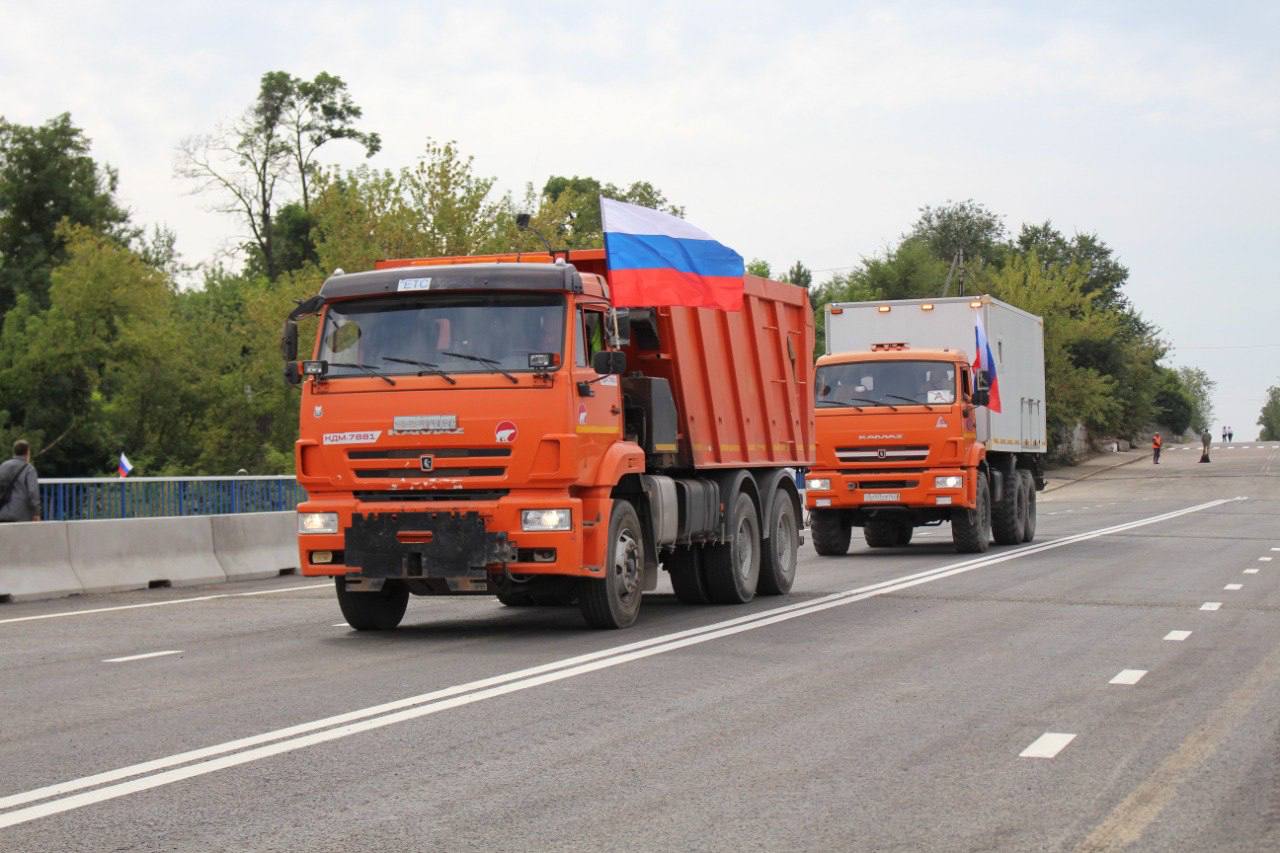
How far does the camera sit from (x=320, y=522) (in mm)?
12859

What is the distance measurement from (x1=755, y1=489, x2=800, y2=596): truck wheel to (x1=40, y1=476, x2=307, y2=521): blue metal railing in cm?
766

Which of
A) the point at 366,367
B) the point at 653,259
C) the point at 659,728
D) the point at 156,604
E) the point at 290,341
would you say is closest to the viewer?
the point at 659,728

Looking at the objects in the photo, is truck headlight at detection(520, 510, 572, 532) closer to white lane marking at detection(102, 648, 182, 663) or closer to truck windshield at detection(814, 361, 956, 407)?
white lane marking at detection(102, 648, 182, 663)

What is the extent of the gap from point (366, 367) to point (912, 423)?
39.7 feet

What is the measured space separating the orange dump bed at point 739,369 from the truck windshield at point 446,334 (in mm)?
692

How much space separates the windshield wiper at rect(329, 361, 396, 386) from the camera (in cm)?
1279

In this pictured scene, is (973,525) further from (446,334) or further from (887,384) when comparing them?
(446,334)

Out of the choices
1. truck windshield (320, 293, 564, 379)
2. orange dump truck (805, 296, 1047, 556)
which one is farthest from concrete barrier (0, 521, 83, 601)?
orange dump truck (805, 296, 1047, 556)

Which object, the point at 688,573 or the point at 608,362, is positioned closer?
the point at 608,362

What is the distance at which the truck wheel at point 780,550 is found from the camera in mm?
17172

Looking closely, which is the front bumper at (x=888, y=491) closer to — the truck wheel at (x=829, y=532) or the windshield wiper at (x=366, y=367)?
the truck wheel at (x=829, y=532)

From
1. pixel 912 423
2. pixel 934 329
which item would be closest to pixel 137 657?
pixel 912 423

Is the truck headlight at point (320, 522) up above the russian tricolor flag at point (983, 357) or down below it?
below

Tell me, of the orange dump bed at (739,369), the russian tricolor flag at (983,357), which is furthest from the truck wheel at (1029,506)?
the orange dump bed at (739,369)
